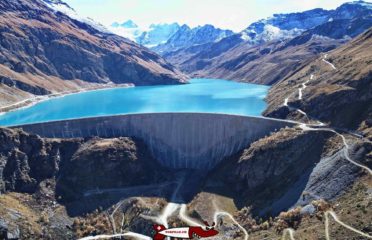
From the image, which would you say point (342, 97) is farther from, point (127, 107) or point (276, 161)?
point (127, 107)

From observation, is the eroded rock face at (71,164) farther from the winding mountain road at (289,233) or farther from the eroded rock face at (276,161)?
the winding mountain road at (289,233)

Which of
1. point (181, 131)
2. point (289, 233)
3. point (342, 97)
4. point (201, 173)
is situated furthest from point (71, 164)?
point (342, 97)

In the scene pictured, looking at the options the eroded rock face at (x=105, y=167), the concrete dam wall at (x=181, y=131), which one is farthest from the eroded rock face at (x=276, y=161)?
the eroded rock face at (x=105, y=167)

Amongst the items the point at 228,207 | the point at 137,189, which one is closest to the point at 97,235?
the point at 137,189

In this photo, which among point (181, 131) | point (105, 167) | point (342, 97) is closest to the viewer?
point (105, 167)

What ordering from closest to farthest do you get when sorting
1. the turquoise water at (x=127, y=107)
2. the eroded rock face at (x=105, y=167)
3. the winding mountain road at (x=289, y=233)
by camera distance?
the winding mountain road at (x=289, y=233) < the eroded rock face at (x=105, y=167) < the turquoise water at (x=127, y=107)

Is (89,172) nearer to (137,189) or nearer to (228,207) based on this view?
(137,189)

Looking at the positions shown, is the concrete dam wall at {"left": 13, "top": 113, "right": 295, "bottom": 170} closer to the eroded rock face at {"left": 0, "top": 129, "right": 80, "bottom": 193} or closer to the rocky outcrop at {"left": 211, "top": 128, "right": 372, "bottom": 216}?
the eroded rock face at {"left": 0, "top": 129, "right": 80, "bottom": 193}

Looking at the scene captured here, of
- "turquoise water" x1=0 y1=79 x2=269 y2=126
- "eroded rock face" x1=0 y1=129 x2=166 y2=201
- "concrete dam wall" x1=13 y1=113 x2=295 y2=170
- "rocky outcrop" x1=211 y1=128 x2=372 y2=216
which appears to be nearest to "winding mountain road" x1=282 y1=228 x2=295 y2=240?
"rocky outcrop" x1=211 y1=128 x2=372 y2=216
